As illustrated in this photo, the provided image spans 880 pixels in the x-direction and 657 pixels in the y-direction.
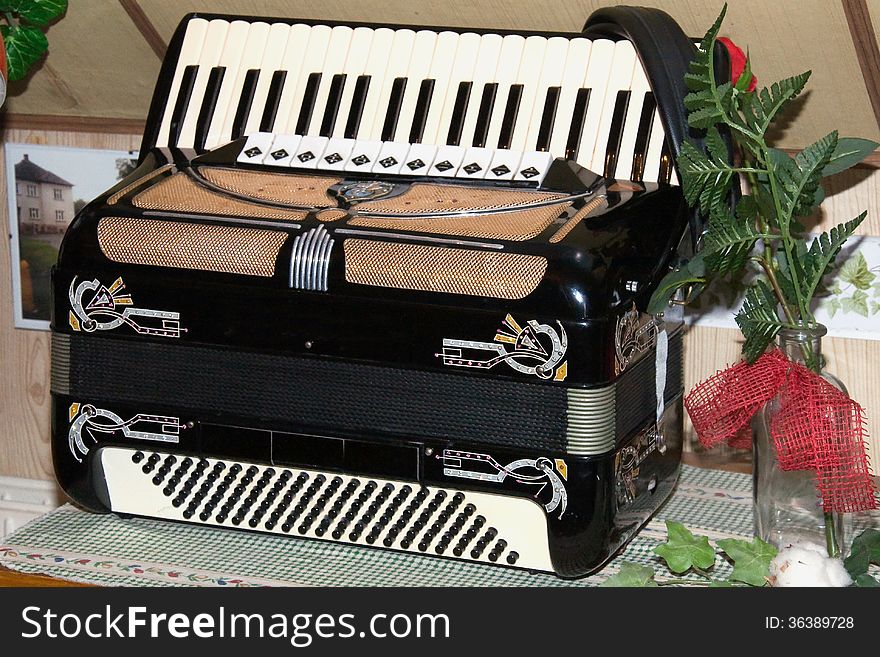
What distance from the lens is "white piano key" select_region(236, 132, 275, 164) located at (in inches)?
71.1

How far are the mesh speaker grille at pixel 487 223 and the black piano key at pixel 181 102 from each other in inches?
18.5

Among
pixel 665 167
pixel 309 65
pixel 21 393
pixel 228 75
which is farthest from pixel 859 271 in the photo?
pixel 21 393

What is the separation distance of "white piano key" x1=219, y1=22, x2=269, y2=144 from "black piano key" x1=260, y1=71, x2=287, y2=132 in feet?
0.14

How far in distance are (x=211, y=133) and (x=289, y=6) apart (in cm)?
30

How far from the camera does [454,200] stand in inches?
65.1

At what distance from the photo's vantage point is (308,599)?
150cm

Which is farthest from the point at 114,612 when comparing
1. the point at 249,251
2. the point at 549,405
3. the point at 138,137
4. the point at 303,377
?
the point at 138,137

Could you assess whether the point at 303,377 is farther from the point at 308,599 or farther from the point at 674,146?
the point at 674,146

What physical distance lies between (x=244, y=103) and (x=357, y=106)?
18 cm

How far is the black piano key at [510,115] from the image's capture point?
5.92ft

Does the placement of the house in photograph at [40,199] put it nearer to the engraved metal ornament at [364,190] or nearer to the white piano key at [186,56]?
the white piano key at [186,56]

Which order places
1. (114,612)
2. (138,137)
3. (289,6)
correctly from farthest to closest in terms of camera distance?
(138,137), (289,6), (114,612)

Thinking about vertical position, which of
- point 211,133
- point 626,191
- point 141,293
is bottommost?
point 141,293

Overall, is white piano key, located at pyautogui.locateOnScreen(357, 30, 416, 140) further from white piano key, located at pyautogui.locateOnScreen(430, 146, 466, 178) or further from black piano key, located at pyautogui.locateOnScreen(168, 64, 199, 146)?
black piano key, located at pyautogui.locateOnScreen(168, 64, 199, 146)
